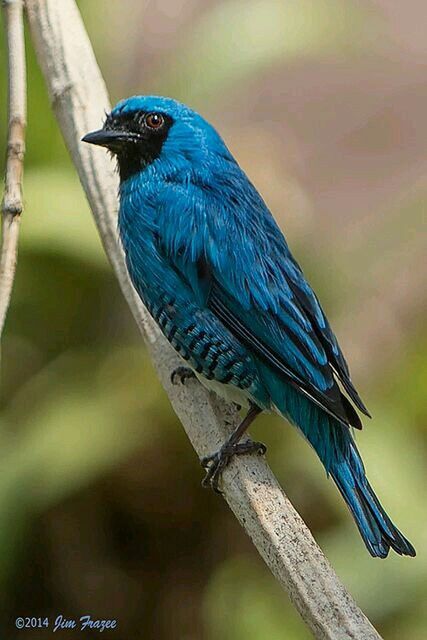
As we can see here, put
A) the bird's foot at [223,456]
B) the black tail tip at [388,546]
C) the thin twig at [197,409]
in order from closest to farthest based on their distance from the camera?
the thin twig at [197,409] → the black tail tip at [388,546] → the bird's foot at [223,456]

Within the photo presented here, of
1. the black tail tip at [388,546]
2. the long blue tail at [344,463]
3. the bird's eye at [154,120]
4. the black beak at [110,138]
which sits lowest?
the black tail tip at [388,546]

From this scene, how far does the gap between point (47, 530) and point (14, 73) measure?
173cm

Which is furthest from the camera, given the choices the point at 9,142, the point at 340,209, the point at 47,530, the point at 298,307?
the point at 340,209

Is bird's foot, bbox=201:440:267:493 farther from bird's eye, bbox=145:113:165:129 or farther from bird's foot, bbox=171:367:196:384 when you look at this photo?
bird's eye, bbox=145:113:165:129

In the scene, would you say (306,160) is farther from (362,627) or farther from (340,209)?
(362,627)

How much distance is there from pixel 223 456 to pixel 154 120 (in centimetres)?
86

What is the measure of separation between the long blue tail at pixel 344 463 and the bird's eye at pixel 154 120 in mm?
673

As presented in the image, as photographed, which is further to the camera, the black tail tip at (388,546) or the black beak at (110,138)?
the black beak at (110,138)

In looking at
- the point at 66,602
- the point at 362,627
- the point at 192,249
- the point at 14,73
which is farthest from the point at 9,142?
the point at 66,602

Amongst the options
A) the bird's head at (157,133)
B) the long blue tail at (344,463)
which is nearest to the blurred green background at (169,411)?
the long blue tail at (344,463)

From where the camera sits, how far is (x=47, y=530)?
3715mm

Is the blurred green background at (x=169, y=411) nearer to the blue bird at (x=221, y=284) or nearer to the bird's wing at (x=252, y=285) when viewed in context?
the blue bird at (x=221, y=284)

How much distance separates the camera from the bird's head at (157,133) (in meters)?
2.79

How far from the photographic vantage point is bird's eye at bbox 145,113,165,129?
2.79 metres
